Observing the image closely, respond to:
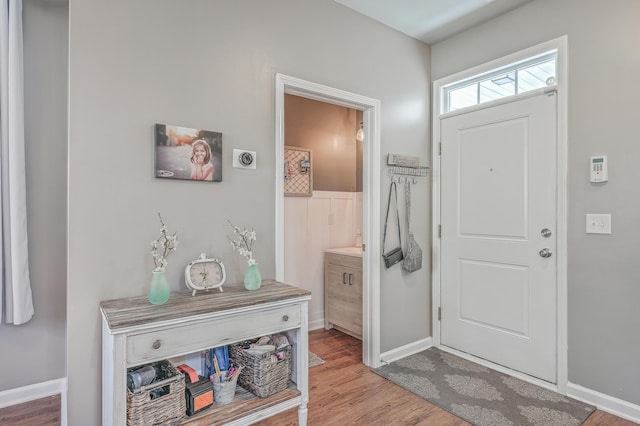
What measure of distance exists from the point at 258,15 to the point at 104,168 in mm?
1304

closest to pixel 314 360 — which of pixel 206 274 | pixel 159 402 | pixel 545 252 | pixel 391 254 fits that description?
pixel 391 254

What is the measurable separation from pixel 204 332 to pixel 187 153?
94 cm

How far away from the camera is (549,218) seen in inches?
96.2

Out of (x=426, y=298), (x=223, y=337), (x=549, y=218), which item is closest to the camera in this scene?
(x=223, y=337)

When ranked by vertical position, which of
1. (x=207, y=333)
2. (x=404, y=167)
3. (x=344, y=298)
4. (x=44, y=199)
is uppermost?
(x=404, y=167)

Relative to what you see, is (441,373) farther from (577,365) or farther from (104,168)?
(104,168)

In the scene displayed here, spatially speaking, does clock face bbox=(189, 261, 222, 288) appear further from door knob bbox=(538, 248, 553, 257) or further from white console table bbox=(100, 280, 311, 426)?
door knob bbox=(538, 248, 553, 257)

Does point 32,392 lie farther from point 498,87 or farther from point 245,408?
point 498,87

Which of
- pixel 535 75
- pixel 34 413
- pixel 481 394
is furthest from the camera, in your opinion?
pixel 535 75

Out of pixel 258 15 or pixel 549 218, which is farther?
pixel 549 218

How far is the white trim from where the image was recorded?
2.14 meters

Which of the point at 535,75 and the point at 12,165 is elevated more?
the point at 535,75

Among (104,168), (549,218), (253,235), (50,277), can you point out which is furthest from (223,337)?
(549,218)

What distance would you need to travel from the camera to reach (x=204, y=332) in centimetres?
160
